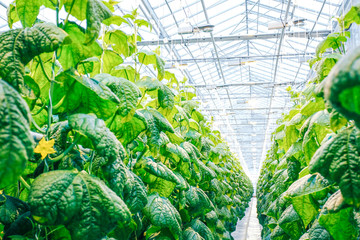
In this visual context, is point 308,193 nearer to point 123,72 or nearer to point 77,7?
point 123,72

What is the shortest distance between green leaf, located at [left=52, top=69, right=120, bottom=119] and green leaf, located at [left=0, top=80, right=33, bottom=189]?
1.26ft

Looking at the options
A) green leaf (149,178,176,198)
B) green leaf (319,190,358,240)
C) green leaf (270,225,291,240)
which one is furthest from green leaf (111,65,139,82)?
green leaf (270,225,291,240)

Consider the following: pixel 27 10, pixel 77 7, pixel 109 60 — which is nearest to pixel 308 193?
pixel 109 60

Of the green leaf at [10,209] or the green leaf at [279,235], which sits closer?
the green leaf at [10,209]

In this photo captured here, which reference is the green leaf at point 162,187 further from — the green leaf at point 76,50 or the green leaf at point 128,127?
the green leaf at point 76,50

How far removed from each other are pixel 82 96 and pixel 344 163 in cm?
86

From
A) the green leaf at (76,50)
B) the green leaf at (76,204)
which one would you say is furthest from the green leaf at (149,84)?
the green leaf at (76,204)

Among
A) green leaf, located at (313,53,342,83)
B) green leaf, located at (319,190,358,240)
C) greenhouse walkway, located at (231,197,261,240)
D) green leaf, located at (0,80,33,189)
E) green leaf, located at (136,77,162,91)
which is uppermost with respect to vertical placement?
green leaf, located at (313,53,342,83)

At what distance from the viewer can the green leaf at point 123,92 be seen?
1192 mm

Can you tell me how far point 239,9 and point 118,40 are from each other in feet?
32.2

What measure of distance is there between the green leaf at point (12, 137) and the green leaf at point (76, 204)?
231 mm

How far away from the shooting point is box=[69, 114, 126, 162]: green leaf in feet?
3.06

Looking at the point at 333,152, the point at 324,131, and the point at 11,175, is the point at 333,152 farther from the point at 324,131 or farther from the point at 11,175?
the point at 11,175

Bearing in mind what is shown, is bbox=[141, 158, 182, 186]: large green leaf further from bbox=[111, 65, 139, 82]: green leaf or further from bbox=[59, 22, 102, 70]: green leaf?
bbox=[59, 22, 102, 70]: green leaf
